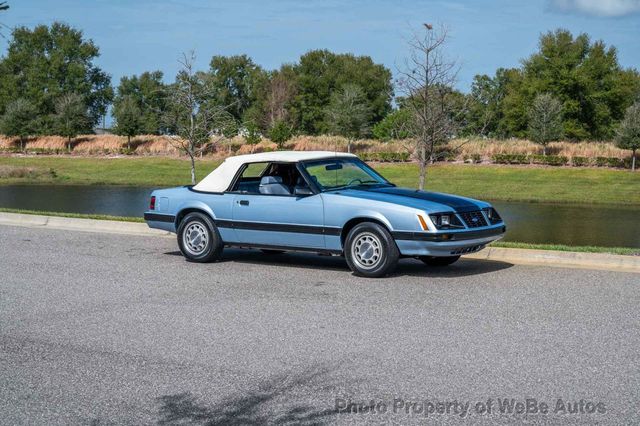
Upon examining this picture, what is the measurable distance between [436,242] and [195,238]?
3.63 meters

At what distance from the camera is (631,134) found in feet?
155

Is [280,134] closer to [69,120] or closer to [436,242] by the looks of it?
[69,120]

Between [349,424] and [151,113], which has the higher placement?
[151,113]

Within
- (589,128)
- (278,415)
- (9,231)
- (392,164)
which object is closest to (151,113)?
(392,164)

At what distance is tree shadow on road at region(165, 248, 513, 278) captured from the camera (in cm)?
1120

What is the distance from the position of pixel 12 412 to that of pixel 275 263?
22.4 ft

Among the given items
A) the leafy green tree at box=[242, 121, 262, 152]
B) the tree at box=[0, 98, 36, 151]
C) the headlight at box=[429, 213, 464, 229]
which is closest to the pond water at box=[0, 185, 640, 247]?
the headlight at box=[429, 213, 464, 229]

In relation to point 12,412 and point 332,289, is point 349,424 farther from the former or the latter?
point 332,289

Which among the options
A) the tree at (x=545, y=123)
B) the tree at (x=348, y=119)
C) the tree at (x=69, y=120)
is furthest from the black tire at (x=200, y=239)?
the tree at (x=69, y=120)

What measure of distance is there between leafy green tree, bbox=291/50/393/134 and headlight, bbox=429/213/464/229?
7355 centimetres

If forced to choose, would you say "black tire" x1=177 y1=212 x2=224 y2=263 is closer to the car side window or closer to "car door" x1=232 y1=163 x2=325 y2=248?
"car door" x1=232 y1=163 x2=325 y2=248

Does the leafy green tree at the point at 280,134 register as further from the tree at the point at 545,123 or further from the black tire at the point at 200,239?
the black tire at the point at 200,239

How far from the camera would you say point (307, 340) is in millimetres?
7336

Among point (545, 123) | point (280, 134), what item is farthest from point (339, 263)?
point (280, 134)
